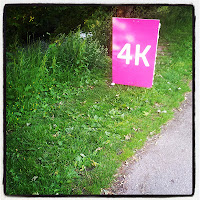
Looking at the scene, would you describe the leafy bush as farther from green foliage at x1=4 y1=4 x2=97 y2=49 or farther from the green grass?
green foliage at x1=4 y1=4 x2=97 y2=49

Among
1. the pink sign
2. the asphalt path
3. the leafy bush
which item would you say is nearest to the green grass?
the leafy bush

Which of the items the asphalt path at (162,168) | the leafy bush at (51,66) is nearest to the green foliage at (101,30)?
the leafy bush at (51,66)

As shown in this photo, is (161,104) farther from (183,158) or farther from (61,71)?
(61,71)

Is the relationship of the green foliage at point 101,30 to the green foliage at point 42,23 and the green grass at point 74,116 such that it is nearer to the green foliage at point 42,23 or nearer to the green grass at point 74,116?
the green grass at point 74,116

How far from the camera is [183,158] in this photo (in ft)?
9.65

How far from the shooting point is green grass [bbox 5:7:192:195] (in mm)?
2682

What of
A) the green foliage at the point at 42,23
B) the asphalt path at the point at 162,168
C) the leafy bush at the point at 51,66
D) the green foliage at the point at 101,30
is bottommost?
the asphalt path at the point at 162,168

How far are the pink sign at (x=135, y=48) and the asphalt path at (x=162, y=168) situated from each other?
3.18ft

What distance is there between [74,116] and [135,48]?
136 cm

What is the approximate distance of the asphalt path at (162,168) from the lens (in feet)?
8.36

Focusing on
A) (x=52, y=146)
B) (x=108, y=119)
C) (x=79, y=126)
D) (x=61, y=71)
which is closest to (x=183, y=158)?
(x=108, y=119)

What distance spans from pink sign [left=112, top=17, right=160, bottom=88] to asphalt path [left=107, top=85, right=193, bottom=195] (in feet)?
3.18

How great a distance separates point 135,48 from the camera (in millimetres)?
3594

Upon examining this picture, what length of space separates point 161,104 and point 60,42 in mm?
2075
